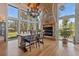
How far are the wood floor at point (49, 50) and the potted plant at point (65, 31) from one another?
0.10 meters

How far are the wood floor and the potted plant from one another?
10 centimetres

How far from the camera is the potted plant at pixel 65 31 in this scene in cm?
244

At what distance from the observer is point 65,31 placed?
2449mm

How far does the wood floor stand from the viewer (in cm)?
244

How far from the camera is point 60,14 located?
7.98 ft

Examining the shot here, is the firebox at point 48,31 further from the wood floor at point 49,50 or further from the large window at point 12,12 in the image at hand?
the large window at point 12,12

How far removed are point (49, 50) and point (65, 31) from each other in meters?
0.38

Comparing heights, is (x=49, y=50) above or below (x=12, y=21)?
below

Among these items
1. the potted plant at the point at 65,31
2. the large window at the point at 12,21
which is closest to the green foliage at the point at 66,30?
the potted plant at the point at 65,31

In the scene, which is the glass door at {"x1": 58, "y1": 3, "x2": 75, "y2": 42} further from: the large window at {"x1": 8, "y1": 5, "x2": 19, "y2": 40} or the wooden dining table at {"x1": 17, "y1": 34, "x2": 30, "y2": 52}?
the large window at {"x1": 8, "y1": 5, "x2": 19, "y2": 40}

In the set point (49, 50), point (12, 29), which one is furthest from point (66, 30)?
point (12, 29)

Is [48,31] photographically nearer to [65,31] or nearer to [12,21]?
[65,31]

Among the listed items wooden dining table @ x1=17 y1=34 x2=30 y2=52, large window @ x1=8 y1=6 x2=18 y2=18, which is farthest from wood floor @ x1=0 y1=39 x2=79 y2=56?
large window @ x1=8 y1=6 x2=18 y2=18

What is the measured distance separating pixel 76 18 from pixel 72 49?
0.48m
